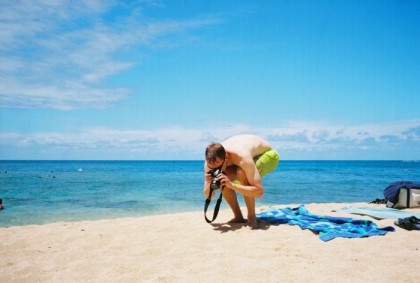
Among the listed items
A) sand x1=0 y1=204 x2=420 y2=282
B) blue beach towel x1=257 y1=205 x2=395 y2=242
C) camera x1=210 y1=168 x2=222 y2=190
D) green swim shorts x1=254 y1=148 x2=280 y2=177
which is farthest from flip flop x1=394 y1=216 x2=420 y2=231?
camera x1=210 y1=168 x2=222 y2=190

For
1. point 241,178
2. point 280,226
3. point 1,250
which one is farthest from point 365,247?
point 1,250

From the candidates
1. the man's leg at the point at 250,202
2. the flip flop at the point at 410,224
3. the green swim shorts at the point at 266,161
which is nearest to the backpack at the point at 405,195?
the flip flop at the point at 410,224

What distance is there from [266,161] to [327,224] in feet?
4.07

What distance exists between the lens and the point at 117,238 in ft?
14.9

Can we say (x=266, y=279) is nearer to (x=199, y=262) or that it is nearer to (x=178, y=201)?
(x=199, y=262)

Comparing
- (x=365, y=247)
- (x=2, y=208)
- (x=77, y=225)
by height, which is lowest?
(x=2, y=208)

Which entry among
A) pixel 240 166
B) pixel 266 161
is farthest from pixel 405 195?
pixel 240 166

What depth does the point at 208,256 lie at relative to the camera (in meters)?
3.50

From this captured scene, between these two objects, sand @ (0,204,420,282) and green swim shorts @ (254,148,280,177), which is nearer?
sand @ (0,204,420,282)

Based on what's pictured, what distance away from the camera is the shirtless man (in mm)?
4219

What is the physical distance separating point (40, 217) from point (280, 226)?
22.6 ft

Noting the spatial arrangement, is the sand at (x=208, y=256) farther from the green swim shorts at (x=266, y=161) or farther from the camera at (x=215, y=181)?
the green swim shorts at (x=266, y=161)

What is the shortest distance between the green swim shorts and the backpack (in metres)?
3.40

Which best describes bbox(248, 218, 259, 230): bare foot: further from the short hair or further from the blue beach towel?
the short hair
